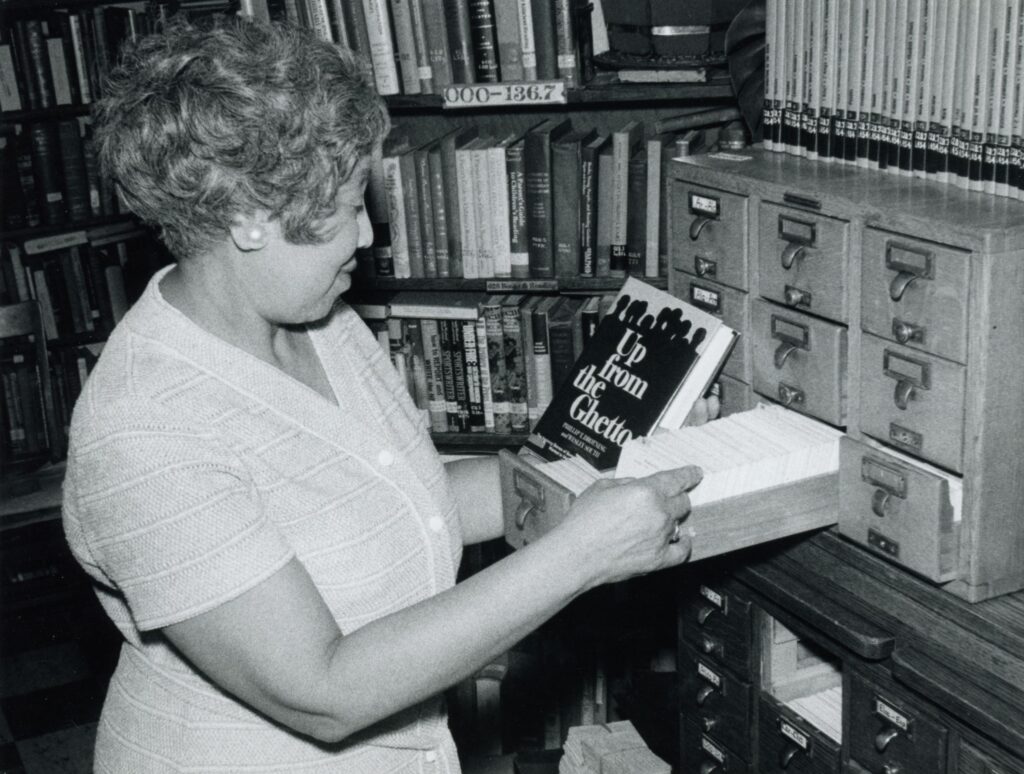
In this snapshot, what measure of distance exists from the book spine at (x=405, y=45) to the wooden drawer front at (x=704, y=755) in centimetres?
147

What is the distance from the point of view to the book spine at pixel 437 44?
267cm

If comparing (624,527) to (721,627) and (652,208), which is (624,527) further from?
(652,208)

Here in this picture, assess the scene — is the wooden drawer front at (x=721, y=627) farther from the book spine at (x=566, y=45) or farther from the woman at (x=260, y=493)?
the book spine at (x=566, y=45)

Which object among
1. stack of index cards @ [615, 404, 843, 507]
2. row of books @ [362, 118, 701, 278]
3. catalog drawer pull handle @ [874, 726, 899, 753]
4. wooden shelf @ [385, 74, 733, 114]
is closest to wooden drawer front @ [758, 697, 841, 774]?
catalog drawer pull handle @ [874, 726, 899, 753]

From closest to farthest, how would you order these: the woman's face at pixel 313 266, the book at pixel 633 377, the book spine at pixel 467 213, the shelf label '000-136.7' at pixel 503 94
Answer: the woman's face at pixel 313 266
the book at pixel 633 377
the shelf label '000-136.7' at pixel 503 94
the book spine at pixel 467 213

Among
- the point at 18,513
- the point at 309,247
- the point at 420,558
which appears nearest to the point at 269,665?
the point at 420,558

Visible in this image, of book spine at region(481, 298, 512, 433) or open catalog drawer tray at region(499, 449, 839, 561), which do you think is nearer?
open catalog drawer tray at region(499, 449, 839, 561)

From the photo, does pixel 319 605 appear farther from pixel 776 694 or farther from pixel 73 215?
pixel 73 215

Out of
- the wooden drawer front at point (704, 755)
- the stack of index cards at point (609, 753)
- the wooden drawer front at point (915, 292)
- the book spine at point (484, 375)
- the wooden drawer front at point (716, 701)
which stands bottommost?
the stack of index cards at point (609, 753)

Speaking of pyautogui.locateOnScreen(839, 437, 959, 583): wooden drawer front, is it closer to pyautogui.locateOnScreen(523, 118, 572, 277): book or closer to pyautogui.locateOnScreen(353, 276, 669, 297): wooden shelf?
pyautogui.locateOnScreen(353, 276, 669, 297): wooden shelf

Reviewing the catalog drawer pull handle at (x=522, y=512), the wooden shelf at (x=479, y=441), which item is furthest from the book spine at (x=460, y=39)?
the catalog drawer pull handle at (x=522, y=512)

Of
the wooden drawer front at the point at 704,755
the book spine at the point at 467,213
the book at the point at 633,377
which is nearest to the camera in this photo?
the book at the point at 633,377

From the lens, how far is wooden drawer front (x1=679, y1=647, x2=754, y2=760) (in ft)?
6.49

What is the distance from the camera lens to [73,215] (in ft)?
12.2
